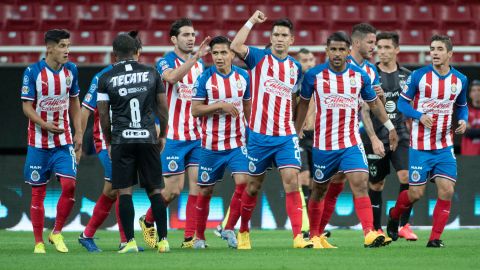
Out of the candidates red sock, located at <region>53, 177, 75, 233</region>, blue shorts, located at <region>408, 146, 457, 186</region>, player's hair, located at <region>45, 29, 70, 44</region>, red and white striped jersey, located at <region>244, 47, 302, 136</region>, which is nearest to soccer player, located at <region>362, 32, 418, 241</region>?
blue shorts, located at <region>408, 146, 457, 186</region>

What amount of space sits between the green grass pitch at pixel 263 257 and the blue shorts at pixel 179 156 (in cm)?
86

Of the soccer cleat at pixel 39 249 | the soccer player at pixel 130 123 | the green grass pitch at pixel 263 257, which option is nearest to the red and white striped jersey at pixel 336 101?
the green grass pitch at pixel 263 257

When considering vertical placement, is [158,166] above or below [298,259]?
above

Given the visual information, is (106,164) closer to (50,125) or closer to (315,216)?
(50,125)

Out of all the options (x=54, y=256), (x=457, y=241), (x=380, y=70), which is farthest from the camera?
(x=380, y=70)

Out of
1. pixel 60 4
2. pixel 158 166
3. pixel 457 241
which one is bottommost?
pixel 457 241

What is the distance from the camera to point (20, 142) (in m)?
16.1

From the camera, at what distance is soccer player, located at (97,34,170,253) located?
9242 mm

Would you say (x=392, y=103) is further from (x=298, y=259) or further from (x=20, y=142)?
(x=20, y=142)

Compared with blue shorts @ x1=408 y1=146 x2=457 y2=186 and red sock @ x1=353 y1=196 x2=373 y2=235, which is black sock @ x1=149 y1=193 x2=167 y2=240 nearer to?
red sock @ x1=353 y1=196 x2=373 y2=235

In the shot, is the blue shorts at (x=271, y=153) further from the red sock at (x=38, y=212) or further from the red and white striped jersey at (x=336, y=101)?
the red sock at (x=38, y=212)

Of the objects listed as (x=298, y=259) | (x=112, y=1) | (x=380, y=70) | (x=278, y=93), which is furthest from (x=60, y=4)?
(x=298, y=259)

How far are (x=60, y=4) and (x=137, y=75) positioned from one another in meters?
10.8

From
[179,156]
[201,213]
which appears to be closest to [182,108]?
[179,156]
